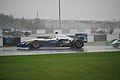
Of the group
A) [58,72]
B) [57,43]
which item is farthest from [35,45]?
[58,72]

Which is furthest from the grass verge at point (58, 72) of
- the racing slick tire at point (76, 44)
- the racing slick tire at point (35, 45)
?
the racing slick tire at point (76, 44)

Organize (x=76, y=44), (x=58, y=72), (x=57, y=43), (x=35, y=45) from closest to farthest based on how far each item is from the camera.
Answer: (x=58, y=72), (x=35, y=45), (x=57, y=43), (x=76, y=44)

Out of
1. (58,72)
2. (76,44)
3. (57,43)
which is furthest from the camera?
(76,44)

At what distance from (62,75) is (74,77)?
484 millimetres

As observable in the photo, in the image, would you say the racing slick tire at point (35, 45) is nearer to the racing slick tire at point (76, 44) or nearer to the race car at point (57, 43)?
the race car at point (57, 43)

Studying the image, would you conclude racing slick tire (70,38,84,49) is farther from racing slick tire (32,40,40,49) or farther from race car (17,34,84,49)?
racing slick tire (32,40,40,49)

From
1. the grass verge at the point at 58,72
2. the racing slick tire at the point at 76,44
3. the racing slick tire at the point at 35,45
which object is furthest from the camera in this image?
the racing slick tire at the point at 76,44

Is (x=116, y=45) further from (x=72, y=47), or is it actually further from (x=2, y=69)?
(x=2, y=69)

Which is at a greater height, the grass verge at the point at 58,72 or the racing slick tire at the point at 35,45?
the racing slick tire at the point at 35,45

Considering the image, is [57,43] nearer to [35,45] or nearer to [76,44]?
[76,44]

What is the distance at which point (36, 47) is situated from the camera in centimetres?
1806

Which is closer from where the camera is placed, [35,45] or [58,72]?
[58,72]

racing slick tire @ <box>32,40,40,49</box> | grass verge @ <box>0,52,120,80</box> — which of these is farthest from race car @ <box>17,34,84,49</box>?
grass verge @ <box>0,52,120,80</box>

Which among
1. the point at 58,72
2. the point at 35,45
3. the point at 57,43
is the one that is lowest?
the point at 58,72
